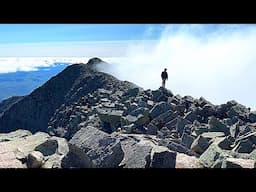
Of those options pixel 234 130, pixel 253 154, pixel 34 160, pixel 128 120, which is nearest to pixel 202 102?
pixel 234 130

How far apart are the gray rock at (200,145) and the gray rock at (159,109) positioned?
6.93ft

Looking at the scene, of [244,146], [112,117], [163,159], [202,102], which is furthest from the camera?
[202,102]

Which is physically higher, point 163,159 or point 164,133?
point 163,159

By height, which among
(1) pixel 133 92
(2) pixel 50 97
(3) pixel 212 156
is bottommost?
(2) pixel 50 97

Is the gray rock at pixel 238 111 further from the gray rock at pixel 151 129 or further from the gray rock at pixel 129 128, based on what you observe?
the gray rock at pixel 129 128

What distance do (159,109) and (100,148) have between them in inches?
152

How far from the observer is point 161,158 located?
17.3ft

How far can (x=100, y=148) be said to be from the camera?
6375mm

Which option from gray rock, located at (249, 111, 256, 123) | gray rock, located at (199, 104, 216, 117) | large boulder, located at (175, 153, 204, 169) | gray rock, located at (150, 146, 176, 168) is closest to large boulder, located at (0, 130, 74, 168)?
gray rock, located at (150, 146, 176, 168)

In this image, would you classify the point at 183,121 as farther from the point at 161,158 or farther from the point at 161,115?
the point at 161,158

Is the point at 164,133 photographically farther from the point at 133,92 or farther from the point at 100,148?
the point at 133,92

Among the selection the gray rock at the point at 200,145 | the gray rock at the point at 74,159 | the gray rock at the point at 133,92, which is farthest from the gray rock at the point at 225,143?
the gray rock at the point at 133,92

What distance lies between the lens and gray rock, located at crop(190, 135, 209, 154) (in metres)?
7.49
